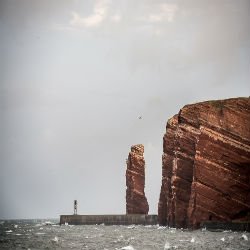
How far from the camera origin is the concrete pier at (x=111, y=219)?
3765 inches

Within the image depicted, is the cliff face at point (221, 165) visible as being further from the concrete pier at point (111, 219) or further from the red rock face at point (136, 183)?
the red rock face at point (136, 183)

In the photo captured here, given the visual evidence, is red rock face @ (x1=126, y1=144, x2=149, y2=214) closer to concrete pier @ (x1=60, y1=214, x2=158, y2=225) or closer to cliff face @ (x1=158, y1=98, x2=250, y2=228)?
concrete pier @ (x1=60, y1=214, x2=158, y2=225)

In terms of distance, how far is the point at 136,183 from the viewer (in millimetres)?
97875

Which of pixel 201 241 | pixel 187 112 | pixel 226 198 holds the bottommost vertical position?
pixel 201 241

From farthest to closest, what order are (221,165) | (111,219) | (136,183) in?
(111,219)
(136,183)
(221,165)

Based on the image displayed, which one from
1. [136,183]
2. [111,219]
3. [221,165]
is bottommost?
[111,219]

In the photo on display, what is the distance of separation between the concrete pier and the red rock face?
82.4 inches

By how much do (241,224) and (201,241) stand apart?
14559mm

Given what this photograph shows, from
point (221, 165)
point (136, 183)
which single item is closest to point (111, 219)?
point (136, 183)

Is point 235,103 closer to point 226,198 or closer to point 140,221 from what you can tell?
point 226,198

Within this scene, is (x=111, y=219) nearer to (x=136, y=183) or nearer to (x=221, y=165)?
(x=136, y=183)

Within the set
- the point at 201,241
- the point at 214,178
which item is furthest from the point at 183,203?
the point at 201,241

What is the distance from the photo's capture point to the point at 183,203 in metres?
68.9

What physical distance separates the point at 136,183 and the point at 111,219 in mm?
12082
